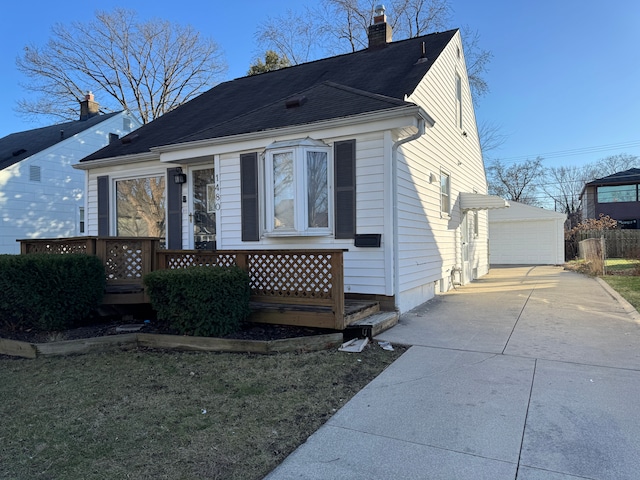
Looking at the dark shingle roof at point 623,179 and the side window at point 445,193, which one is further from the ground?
the dark shingle roof at point 623,179

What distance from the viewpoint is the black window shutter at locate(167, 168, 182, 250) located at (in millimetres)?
8266

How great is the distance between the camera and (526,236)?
18812 mm

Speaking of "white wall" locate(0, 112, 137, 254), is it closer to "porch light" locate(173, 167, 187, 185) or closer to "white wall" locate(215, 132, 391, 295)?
"porch light" locate(173, 167, 187, 185)

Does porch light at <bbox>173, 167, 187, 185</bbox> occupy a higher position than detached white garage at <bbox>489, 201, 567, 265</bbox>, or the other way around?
porch light at <bbox>173, 167, 187, 185</bbox>

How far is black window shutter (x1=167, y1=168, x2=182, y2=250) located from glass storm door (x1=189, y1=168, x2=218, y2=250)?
1.02 feet

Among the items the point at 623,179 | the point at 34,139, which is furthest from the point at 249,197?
the point at 623,179

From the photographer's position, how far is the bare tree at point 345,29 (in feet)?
65.7

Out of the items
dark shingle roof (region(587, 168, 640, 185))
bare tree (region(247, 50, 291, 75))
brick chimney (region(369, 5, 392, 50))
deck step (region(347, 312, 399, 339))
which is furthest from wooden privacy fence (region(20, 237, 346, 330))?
dark shingle roof (region(587, 168, 640, 185))

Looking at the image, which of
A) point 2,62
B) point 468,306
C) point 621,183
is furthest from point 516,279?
point 2,62

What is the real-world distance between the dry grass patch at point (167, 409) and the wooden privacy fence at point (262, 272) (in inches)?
27.4

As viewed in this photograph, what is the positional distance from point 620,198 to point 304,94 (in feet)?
101

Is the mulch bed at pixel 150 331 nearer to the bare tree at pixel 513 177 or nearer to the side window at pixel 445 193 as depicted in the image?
the side window at pixel 445 193

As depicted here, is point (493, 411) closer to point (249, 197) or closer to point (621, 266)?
point (249, 197)

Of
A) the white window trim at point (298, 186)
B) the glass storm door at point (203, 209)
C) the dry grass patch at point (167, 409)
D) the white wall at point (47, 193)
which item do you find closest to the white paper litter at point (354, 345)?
the dry grass patch at point (167, 409)
